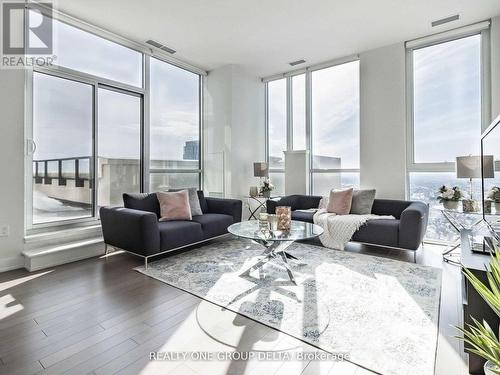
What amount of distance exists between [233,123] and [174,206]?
7.63ft

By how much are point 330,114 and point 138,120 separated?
3.49 meters

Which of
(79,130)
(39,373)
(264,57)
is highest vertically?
(264,57)

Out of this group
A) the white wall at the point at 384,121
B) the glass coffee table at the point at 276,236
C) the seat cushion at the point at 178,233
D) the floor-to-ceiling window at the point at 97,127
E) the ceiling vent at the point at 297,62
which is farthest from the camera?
the ceiling vent at the point at 297,62

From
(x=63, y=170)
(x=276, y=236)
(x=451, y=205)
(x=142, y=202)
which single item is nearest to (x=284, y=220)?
(x=276, y=236)

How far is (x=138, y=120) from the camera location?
4.59m

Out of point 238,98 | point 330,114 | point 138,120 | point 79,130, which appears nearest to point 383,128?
point 330,114

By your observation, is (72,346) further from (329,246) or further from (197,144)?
(197,144)

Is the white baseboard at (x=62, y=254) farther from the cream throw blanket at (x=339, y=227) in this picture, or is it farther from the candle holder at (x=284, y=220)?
the cream throw blanket at (x=339, y=227)

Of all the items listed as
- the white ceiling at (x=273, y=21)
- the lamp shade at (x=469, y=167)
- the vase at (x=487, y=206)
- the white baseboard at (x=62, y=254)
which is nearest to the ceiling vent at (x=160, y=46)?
the white ceiling at (x=273, y=21)

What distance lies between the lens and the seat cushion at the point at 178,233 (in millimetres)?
3275

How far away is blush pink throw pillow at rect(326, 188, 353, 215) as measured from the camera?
4.28 metres

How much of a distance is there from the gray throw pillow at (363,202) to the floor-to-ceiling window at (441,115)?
0.78m

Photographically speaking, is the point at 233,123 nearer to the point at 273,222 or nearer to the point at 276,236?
the point at 273,222

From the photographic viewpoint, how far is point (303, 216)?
14.1ft
